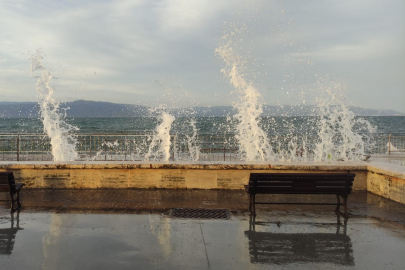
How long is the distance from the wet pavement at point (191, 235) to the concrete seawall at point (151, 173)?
977mm

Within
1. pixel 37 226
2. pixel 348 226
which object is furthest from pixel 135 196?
pixel 348 226

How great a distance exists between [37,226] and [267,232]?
3.85 m

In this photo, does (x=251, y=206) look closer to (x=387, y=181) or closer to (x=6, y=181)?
(x=387, y=181)

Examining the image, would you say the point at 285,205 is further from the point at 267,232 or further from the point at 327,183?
the point at 267,232

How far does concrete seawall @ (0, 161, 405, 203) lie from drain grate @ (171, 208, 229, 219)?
2.05m

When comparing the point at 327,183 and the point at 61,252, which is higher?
the point at 327,183

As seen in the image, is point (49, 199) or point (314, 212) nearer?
point (314, 212)

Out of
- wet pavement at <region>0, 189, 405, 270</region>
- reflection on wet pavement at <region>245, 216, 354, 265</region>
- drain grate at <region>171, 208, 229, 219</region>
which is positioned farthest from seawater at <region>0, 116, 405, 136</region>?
reflection on wet pavement at <region>245, 216, 354, 265</region>

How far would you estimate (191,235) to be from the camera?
5.78 metres

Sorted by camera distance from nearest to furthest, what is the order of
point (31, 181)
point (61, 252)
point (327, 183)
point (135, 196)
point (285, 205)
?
point (61, 252) → point (327, 183) → point (285, 205) → point (135, 196) → point (31, 181)

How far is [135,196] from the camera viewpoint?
8.51 meters

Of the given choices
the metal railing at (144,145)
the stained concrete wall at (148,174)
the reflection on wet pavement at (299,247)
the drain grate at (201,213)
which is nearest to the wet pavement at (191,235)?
the reflection on wet pavement at (299,247)

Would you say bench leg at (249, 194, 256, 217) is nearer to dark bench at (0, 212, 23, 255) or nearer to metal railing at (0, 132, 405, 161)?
dark bench at (0, 212, 23, 255)

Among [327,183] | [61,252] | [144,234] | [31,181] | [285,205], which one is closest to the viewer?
[61,252]
